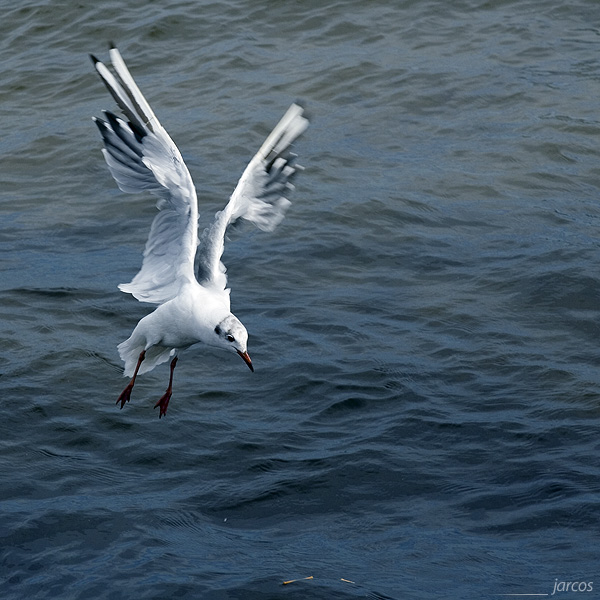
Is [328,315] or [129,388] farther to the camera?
[328,315]

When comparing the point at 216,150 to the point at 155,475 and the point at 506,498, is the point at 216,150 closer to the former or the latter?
the point at 155,475

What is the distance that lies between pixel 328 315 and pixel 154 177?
251 cm

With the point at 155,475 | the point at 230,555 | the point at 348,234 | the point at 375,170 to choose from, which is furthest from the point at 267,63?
the point at 230,555

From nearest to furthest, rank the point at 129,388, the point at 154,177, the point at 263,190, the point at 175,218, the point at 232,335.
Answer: the point at 232,335 → the point at 154,177 → the point at 175,218 → the point at 129,388 → the point at 263,190

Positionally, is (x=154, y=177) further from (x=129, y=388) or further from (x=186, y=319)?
(x=129, y=388)

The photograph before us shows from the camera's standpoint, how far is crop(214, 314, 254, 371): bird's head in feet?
19.9

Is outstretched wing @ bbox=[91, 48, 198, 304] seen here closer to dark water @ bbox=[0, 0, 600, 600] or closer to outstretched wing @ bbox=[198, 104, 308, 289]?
outstretched wing @ bbox=[198, 104, 308, 289]

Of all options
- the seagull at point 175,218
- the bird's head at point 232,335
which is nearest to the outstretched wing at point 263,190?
the seagull at point 175,218

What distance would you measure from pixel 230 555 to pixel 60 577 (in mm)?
907

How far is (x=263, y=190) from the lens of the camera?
7.09 meters

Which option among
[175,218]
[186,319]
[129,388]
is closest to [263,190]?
[175,218]

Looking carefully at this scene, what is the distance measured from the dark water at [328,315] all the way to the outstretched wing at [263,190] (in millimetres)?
1254

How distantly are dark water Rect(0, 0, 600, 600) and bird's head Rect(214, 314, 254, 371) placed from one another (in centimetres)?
100

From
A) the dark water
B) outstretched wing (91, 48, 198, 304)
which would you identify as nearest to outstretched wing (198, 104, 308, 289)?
outstretched wing (91, 48, 198, 304)
